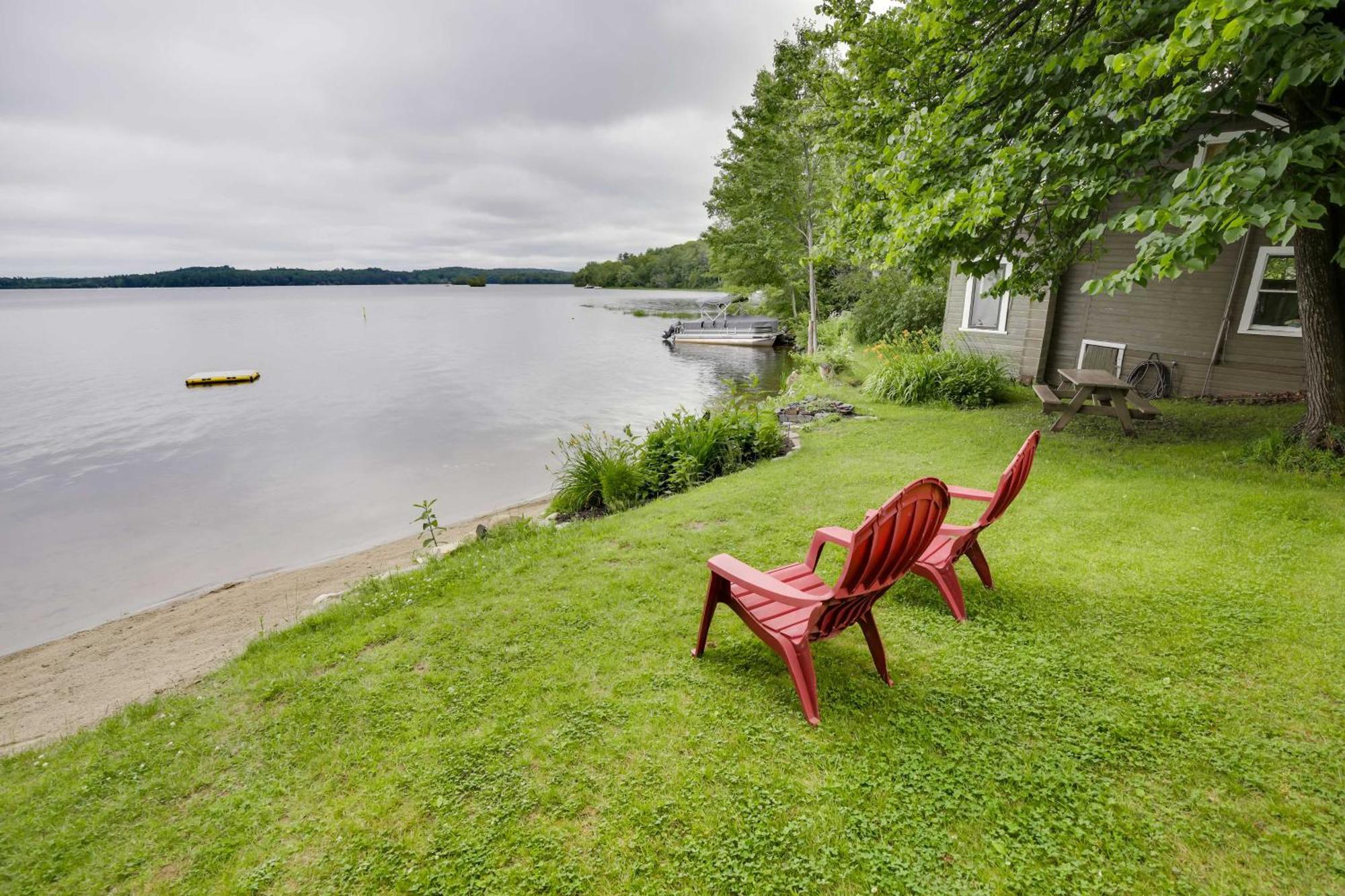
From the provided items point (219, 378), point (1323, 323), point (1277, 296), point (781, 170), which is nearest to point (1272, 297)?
point (1277, 296)

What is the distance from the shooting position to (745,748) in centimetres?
244

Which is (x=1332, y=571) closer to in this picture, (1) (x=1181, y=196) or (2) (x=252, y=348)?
(1) (x=1181, y=196)

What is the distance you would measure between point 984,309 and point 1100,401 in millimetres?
5112

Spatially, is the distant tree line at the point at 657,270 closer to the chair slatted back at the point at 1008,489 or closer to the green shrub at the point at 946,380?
the green shrub at the point at 946,380

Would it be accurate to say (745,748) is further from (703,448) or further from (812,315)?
(812,315)

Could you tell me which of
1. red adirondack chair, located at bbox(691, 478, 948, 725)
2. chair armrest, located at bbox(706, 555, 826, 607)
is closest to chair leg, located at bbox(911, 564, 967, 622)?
red adirondack chair, located at bbox(691, 478, 948, 725)

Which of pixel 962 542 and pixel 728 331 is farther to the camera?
pixel 728 331

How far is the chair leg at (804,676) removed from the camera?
8.31 feet

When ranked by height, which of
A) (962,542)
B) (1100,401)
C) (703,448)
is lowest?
(703,448)

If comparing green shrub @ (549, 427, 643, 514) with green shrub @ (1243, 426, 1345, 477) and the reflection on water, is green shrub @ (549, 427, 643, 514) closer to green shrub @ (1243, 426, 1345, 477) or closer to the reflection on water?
green shrub @ (1243, 426, 1345, 477)

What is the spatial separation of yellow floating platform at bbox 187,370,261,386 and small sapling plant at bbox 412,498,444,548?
18523 millimetres

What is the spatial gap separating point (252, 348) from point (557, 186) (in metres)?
24.3

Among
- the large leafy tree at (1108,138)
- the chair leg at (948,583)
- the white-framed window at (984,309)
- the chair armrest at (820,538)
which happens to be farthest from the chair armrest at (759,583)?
the white-framed window at (984,309)

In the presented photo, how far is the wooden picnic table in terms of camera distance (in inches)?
283
